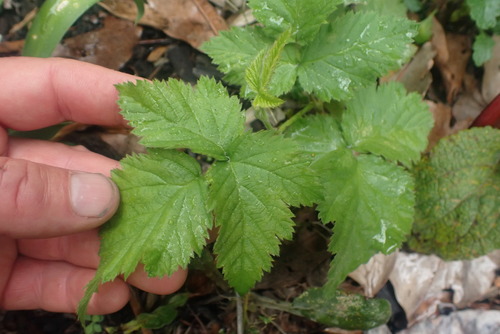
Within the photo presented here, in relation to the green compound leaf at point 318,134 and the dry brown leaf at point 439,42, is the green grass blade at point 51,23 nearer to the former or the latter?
the green compound leaf at point 318,134

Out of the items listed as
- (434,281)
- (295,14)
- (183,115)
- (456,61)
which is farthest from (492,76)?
(183,115)

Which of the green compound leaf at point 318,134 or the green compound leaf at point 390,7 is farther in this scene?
the green compound leaf at point 390,7

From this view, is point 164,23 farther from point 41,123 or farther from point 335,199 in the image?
point 335,199

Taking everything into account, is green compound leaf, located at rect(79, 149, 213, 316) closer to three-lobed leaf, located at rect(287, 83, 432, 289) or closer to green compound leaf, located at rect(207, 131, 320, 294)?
green compound leaf, located at rect(207, 131, 320, 294)

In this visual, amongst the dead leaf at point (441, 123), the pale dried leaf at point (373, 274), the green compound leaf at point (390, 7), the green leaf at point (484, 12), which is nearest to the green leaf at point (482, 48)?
the green leaf at point (484, 12)

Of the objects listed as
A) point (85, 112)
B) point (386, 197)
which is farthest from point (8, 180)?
point (386, 197)

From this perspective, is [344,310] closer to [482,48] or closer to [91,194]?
[91,194]
